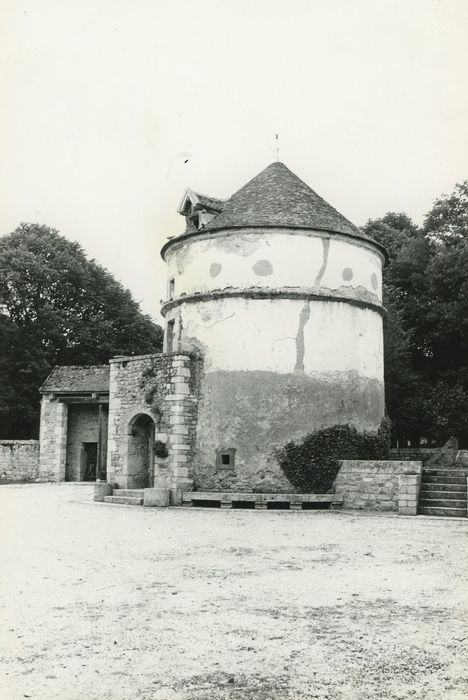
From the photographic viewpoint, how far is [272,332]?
19359 mm

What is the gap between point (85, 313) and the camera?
4262cm

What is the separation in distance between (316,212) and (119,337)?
81.1 feet

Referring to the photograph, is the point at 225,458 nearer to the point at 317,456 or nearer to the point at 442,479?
the point at 317,456

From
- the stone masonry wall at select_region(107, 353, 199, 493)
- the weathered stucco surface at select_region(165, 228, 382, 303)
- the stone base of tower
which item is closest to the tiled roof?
the stone masonry wall at select_region(107, 353, 199, 493)

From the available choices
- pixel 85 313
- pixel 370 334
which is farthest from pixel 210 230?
pixel 85 313

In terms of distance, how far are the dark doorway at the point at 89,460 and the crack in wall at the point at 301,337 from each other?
16.8 metres

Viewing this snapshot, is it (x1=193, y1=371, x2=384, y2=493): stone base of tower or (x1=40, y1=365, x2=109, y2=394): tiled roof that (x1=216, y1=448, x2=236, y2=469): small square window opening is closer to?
(x1=193, y1=371, x2=384, y2=493): stone base of tower

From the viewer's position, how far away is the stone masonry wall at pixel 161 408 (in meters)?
19.5

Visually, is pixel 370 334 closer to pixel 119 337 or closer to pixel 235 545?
pixel 235 545

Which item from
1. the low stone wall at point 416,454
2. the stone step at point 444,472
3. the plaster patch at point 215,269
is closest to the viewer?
the stone step at point 444,472

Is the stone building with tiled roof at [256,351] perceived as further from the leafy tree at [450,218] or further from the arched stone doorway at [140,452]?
the leafy tree at [450,218]

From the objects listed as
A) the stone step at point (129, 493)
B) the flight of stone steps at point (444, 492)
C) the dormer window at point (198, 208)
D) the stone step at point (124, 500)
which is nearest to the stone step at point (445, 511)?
the flight of stone steps at point (444, 492)

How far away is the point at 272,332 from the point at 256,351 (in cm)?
68

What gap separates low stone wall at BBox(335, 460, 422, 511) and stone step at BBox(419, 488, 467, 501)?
1.72ft
